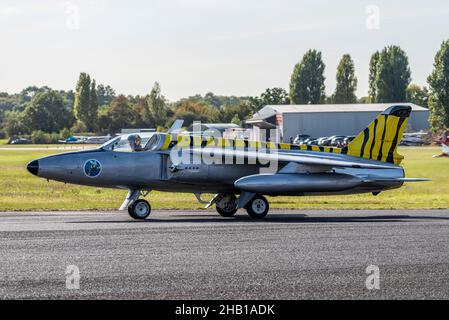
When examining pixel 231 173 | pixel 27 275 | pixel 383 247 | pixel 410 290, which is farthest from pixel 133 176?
pixel 410 290

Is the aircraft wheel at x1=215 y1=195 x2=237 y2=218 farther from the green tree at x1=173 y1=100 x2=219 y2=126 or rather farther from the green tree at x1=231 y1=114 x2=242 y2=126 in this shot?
the green tree at x1=231 y1=114 x2=242 y2=126

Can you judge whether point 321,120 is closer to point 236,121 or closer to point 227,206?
point 236,121

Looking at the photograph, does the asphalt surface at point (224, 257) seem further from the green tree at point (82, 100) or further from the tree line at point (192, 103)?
the green tree at point (82, 100)

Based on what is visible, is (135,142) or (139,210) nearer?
(139,210)

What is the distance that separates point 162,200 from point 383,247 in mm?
17536

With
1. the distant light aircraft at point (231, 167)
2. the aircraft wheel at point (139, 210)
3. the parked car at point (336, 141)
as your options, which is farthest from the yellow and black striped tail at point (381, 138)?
the parked car at point (336, 141)

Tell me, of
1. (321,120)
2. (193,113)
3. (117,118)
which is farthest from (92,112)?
(321,120)

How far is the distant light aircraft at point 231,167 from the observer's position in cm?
2216

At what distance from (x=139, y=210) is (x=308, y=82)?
432 feet

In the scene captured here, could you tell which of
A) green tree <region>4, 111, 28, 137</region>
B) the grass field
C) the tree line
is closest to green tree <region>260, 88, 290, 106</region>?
the tree line

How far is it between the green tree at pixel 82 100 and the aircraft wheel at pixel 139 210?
135 m

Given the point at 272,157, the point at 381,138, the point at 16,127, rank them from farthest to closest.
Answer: the point at 16,127 < the point at 381,138 < the point at 272,157

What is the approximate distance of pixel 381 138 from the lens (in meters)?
25.0

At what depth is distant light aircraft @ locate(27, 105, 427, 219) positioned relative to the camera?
22.2 metres
